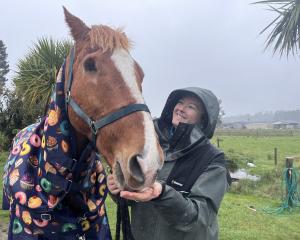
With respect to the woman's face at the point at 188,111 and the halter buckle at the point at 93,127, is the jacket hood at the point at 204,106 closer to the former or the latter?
the woman's face at the point at 188,111

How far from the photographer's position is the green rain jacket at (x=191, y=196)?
2.49m

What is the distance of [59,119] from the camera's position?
243cm

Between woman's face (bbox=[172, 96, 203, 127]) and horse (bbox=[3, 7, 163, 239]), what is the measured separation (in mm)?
645

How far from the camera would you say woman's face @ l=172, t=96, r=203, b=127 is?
2904mm

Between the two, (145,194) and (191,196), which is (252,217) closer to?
(191,196)

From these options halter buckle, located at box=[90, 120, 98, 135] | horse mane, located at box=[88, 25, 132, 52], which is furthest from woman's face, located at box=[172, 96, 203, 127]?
halter buckle, located at box=[90, 120, 98, 135]

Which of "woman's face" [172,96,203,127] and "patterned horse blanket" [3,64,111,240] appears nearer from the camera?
"patterned horse blanket" [3,64,111,240]

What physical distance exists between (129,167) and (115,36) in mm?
831

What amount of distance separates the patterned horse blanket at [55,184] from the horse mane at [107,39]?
371 mm

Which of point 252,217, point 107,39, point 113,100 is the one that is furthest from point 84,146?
point 252,217

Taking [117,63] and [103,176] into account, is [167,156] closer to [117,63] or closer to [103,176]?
[103,176]

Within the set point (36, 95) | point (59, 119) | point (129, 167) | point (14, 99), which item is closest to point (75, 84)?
point (59, 119)

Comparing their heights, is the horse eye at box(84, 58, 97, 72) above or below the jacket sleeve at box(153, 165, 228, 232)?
above

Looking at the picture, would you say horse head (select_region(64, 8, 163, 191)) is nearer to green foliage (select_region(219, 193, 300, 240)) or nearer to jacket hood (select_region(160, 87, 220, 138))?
jacket hood (select_region(160, 87, 220, 138))
